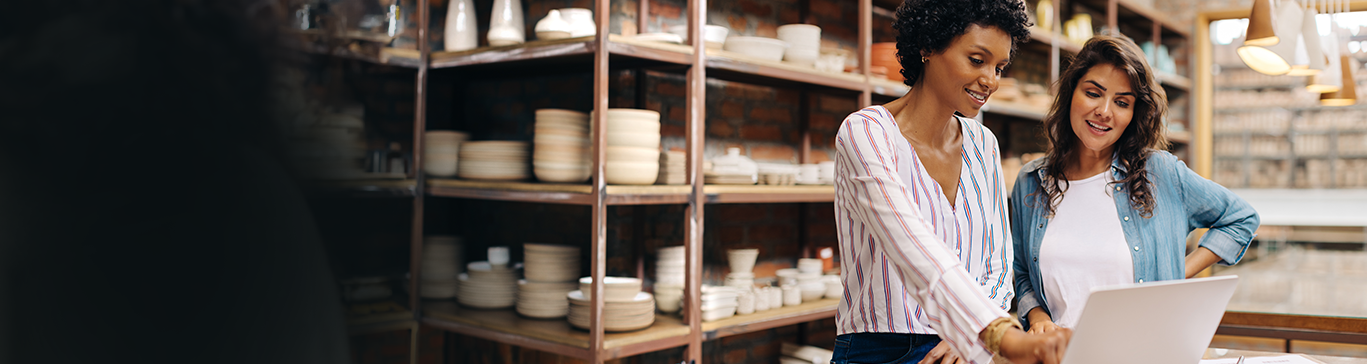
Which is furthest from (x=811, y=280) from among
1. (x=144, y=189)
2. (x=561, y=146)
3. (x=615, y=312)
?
(x=144, y=189)

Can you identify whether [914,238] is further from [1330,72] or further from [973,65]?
[1330,72]

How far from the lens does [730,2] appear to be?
9.05 ft

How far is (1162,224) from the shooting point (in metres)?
1.37

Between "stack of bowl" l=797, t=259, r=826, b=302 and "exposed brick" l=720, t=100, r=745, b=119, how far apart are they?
0.57m

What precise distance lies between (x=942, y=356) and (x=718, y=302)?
4.52 feet

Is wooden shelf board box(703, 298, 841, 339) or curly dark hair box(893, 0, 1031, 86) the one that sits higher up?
curly dark hair box(893, 0, 1031, 86)

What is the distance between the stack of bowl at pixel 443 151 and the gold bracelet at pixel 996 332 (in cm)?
182

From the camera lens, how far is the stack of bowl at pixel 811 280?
2.72 metres

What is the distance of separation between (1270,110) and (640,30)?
6281 millimetres

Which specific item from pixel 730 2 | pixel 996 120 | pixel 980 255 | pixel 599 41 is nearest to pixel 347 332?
pixel 980 255

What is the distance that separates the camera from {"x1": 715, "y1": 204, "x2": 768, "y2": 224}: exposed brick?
2.77m

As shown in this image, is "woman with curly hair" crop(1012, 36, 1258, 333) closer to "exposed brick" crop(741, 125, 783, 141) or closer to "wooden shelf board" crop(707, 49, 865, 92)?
"wooden shelf board" crop(707, 49, 865, 92)

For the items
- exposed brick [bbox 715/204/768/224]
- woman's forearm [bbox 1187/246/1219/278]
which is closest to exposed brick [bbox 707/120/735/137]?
exposed brick [bbox 715/204/768/224]

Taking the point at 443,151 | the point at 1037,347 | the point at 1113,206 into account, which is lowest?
the point at 1037,347
